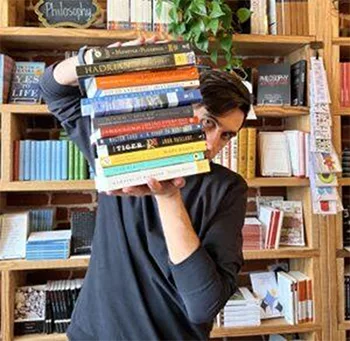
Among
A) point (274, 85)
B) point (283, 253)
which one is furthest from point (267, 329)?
point (274, 85)

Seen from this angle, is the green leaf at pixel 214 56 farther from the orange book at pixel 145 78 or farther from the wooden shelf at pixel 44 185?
the orange book at pixel 145 78

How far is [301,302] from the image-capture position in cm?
197

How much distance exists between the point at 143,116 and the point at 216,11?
1203mm

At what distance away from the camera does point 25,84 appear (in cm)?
186

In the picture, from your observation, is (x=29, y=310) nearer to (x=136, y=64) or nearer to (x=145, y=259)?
(x=145, y=259)

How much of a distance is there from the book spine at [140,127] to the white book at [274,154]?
1333mm

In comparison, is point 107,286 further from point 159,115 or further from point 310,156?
point 310,156

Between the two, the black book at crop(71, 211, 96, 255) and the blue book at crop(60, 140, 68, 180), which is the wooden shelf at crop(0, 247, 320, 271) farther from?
the blue book at crop(60, 140, 68, 180)

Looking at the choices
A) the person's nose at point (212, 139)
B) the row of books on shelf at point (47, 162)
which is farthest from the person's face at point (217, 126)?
the row of books on shelf at point (47, 162)

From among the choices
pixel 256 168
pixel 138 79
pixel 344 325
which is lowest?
pixel 344 325

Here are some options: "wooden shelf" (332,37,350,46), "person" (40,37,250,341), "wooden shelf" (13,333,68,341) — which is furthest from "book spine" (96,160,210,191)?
"wooden shelf" (332,37,350,46)

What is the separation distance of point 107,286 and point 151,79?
1.52 feet

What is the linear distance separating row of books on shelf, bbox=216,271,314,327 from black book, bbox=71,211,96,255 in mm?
688

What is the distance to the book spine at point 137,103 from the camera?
0.70 meters
